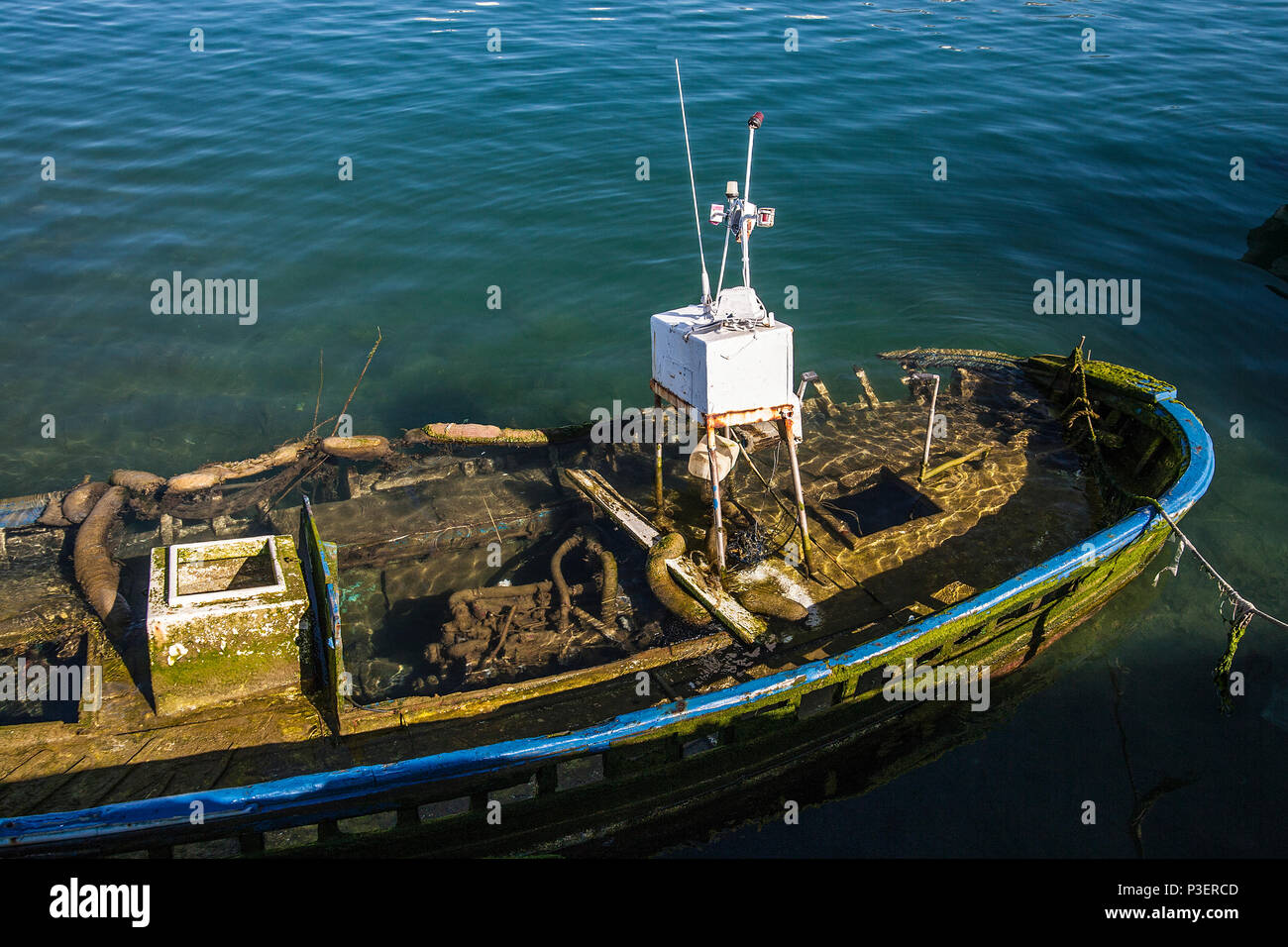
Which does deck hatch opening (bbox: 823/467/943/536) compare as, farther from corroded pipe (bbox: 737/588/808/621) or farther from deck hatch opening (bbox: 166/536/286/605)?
deck hatch opening (bbox: 166/536/286/605)

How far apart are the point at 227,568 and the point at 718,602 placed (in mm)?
4635

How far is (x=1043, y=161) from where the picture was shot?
21.5m

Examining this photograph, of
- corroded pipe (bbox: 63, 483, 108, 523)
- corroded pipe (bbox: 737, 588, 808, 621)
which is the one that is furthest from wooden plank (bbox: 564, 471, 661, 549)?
corroded pipe (bbox: 63, 483, 108, 523)

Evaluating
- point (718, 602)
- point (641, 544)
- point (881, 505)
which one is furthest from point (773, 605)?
point (881, 505)

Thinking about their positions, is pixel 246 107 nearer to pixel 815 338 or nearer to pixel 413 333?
pixel 413 333

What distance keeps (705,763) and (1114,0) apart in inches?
1361

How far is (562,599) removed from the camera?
30.0 ft

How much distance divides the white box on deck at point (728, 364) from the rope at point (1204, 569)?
4.10 m

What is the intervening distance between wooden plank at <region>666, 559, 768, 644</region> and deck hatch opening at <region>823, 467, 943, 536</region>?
213 cm

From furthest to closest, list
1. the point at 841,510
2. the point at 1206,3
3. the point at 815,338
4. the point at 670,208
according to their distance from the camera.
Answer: the point at 1206,3 → the point at 670,208 → the point at 815,338 → the point at 841,510

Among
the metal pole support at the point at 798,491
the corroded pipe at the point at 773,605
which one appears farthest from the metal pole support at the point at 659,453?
the corroded pipe at the point at 773,605

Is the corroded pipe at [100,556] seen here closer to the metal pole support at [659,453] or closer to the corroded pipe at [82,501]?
the corroded pipe at [82,501]

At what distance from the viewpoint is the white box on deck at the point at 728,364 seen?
834cm
